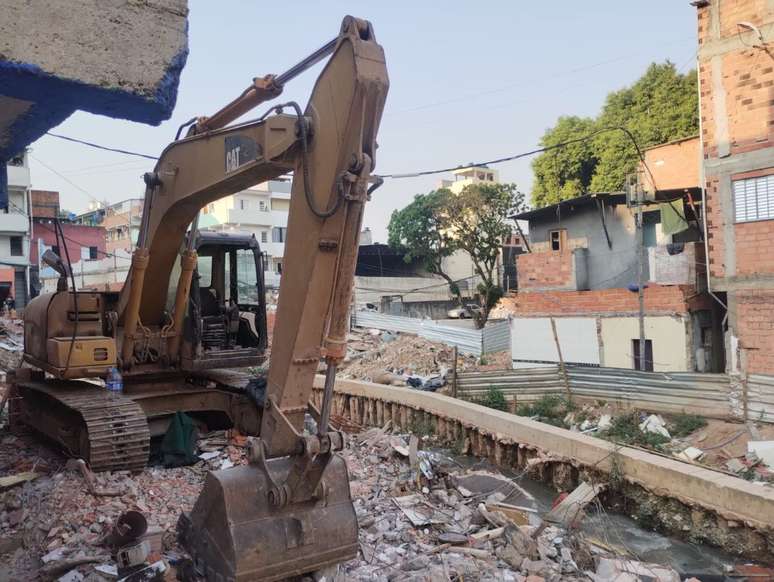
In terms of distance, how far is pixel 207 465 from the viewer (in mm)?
7480

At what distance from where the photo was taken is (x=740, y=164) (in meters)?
11.3

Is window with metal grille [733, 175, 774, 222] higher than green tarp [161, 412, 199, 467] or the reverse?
higher

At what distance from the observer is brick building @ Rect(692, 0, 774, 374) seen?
10.9 metres

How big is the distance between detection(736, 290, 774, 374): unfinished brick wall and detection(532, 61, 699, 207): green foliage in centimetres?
1284

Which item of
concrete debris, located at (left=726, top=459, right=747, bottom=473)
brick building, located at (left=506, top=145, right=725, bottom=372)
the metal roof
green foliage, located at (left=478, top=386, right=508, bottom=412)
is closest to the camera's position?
concrete debris, located at (left=726, top=459, right=747, bottom=473)

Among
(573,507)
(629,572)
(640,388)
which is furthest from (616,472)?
(640,388)

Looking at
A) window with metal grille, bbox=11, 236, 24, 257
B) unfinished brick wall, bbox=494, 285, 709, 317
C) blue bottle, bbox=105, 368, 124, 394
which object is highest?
window with metal grille, bbox=11, 236, 24, 257

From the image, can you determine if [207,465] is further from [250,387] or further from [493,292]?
[493,292]

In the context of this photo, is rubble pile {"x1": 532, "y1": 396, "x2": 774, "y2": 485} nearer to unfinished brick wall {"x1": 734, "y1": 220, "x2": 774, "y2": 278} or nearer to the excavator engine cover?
unfinished brick wall {"x1": 734, "y1": 220, "x2": 774, "y2": 278}

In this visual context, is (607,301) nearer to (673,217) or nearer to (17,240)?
(673,217)

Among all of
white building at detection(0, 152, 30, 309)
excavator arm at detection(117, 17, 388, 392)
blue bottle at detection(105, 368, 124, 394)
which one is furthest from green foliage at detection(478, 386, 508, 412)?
white building at detection(0, 152, 30, 309)

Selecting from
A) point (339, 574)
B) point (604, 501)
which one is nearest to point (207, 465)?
point (339, 574)

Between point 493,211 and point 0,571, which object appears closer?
point 0,571

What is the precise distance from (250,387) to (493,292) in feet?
62.7
